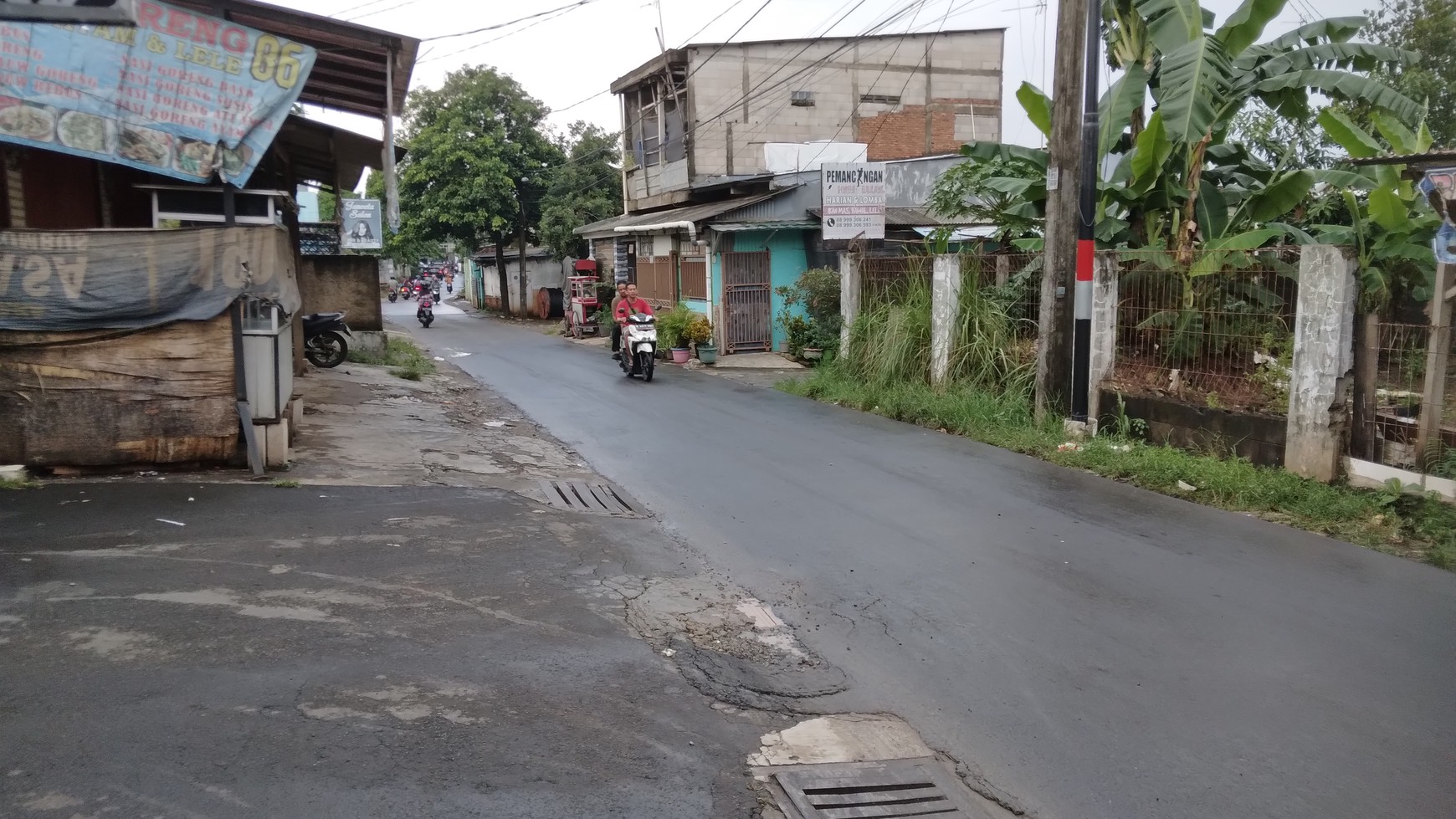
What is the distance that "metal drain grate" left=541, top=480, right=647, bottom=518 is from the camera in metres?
8.20

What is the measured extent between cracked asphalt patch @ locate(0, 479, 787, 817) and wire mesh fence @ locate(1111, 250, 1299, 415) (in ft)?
19.5

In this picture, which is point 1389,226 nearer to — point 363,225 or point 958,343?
point 958,343

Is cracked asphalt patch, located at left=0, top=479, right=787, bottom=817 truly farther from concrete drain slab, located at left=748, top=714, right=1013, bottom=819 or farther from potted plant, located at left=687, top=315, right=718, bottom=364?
potted plant, located at left=687, top=315, right=718, bottom=364

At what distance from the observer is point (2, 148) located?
9438 mm

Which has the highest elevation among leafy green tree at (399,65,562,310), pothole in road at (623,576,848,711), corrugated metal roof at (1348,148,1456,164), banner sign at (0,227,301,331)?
leafy green tree at (399,65,562,310)

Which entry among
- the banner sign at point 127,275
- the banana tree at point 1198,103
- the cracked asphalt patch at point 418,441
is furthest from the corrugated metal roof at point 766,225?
the banner sign at point 127,275

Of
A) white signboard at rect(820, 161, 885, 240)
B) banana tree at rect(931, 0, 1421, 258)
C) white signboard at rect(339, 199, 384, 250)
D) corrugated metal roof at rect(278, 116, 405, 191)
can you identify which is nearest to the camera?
banana tree at rect(931, 0, 1421, 258)

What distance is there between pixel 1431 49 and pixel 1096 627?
70.6 ft

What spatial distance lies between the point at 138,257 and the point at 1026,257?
1053 centimetres

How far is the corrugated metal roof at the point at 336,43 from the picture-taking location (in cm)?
910

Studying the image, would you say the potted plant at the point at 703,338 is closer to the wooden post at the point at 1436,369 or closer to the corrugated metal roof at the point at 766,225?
the corrugated metal roof at the point at 766,225

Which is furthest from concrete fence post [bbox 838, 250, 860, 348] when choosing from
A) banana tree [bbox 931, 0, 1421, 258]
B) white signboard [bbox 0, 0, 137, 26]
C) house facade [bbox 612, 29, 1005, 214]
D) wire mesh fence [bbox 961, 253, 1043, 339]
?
white signboard [bbox 0, 0, 137, 26]

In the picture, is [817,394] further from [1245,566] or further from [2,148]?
[2,148]

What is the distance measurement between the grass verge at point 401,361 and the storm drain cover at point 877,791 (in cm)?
1458
